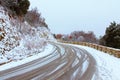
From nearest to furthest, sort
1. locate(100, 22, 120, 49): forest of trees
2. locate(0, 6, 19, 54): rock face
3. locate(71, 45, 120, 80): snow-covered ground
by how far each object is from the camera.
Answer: locate(71, 45, 120, 80): snow-covered ground
locate(0, 6, 19, 54): rock face
locate(100, 22, 120, 49): forest of trees

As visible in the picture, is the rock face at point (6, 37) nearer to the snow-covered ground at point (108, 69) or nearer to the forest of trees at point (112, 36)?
the snow-covered ground at point (108, 69)

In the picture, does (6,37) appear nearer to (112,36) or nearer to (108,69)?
(108,69)

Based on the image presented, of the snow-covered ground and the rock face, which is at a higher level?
the rock face

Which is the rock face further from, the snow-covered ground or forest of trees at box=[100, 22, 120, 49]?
forest of trees at box=[100, 22, 120, 49]

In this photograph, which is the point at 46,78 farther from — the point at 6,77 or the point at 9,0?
the point at 9,0

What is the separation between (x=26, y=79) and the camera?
36.8 feet

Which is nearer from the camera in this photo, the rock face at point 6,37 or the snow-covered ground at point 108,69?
the snow-covered ground at point 108,69

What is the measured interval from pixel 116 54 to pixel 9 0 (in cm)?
1594

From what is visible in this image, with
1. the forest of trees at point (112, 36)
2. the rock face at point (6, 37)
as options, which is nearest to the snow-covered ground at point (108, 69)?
the rock face at point (6, 37)

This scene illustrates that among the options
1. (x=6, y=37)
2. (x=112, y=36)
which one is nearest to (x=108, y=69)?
(x=6, y=37)

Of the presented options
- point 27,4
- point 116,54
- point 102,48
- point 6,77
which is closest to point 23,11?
point 27,4

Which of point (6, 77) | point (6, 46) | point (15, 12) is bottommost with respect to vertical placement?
point (6, 77)

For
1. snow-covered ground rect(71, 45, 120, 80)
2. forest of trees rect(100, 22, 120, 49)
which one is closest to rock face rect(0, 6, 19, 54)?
snow-covered ground rect(71, 45, 120, 80)

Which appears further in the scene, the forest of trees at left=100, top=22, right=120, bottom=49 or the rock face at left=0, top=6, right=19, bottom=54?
the forest of trees at left=100, top=22, right=120, bottom=49
